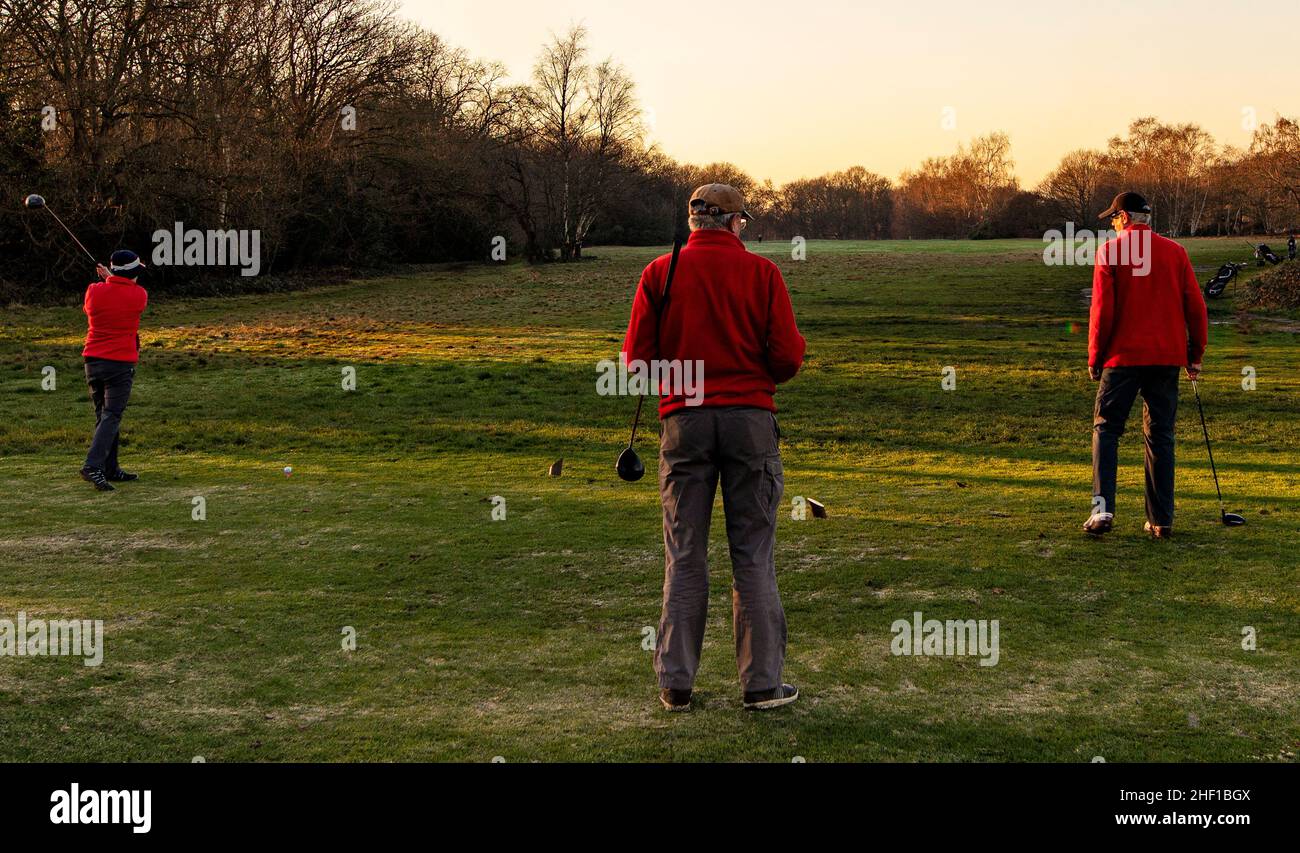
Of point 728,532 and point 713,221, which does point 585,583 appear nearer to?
point 728,532

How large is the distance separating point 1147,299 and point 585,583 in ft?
17.6

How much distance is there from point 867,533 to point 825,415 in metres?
10.2

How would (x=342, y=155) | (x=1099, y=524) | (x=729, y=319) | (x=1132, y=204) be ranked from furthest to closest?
(x=342, y=155), (x=1099, y=524), (x=1132, y=204), (x=729, y=319)

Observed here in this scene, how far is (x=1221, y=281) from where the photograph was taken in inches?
1626

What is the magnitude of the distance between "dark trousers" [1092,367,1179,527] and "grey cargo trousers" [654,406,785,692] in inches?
201

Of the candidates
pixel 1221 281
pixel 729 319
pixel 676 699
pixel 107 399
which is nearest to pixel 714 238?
pixel 729 319

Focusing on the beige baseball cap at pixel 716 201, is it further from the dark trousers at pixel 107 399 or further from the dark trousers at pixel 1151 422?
the dark trousers at pixel 107 399

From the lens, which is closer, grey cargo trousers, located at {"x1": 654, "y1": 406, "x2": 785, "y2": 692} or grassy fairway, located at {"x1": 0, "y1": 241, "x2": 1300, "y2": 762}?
grassy fairway, located at {"x1": 0, "y1": 241, "x2": 1300, "y2": 762}

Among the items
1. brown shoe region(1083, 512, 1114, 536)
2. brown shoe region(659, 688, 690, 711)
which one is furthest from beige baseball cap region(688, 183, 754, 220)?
brown shoe region(1083, 512, 1114, 536)

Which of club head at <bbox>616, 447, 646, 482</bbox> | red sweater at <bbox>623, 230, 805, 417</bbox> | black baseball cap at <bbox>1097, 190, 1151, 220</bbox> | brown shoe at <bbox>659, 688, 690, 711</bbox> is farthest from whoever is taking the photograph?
black baseball cap at <bbox>1097, 190, 1151, 220</bbox>

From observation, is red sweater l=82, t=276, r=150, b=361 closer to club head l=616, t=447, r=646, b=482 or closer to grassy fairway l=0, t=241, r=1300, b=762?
grassy fairway l=0, t=241, r=1300, b=762

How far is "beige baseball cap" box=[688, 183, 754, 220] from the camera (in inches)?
245

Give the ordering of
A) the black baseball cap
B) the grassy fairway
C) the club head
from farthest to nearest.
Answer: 1. the black baseball cap
2. the club head
3. the grassy fairway
